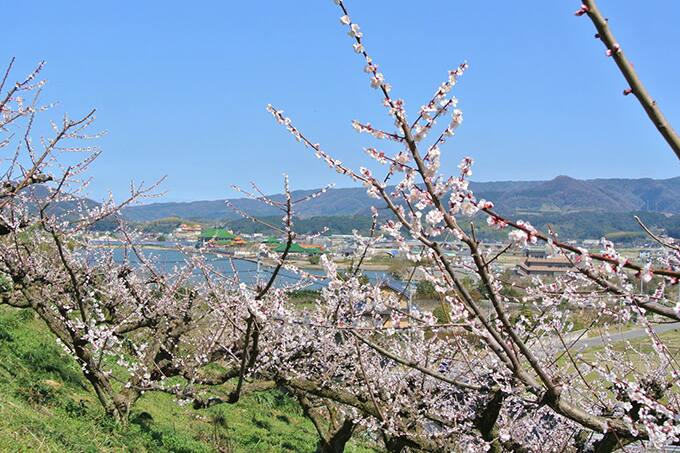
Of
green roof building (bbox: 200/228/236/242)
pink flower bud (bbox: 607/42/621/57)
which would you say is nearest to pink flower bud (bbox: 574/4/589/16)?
pink flower bud (bbox: 607/42/621/57)

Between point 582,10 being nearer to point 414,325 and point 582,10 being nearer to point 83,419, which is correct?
point 414,325

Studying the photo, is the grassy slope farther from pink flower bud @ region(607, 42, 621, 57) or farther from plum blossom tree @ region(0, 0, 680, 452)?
pink flower bud @ region(607, 42, 621, 57)

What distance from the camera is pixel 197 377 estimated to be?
6723mm

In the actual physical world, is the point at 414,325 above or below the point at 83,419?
above

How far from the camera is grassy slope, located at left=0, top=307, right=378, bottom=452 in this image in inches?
223

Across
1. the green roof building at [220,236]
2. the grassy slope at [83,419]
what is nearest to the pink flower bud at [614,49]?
the grassy slope at [83,419]

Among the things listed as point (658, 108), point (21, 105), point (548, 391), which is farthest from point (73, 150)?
point (658, 108)

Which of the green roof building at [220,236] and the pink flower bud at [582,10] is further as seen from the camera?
the green roof building at [220,236]

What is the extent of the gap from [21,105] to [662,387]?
6729 millimetres

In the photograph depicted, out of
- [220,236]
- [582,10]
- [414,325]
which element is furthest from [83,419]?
[582,10]

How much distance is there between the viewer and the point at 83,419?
716 centimetres

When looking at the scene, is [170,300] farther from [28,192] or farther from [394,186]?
[394,186]

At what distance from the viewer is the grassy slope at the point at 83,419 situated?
18.6 ft

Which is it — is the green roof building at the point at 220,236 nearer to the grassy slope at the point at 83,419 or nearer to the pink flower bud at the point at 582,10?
the grassy slope at the point at 83,419
